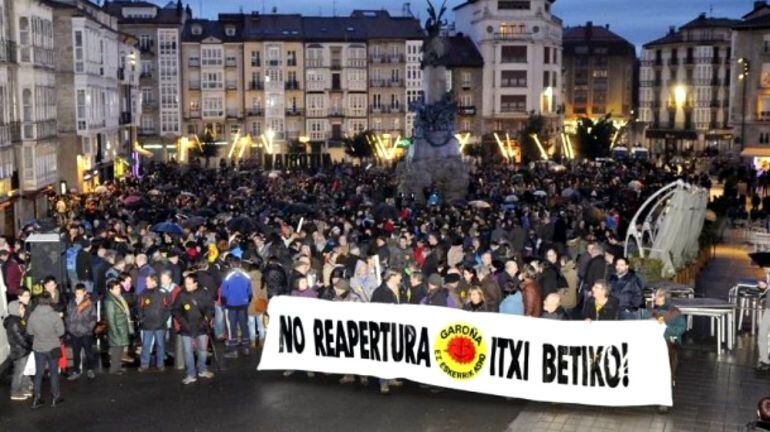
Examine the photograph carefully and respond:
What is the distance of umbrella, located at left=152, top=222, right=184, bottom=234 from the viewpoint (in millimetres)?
25094

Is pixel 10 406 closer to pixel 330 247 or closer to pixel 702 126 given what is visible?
pixel 330 247

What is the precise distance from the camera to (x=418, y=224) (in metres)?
27.4

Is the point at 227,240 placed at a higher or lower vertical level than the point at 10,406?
higher

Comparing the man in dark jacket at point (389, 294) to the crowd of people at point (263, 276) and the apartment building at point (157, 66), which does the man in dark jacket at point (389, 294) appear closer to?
the crowd of people at point (263, 276)

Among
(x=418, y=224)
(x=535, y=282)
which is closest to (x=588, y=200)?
(x=418, y=224)

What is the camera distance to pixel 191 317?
15.3m

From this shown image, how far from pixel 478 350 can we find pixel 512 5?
277 feet

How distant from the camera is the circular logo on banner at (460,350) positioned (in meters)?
14.2

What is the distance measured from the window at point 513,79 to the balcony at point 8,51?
6175cm

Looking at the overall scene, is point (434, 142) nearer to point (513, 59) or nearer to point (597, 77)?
point (513, 59)

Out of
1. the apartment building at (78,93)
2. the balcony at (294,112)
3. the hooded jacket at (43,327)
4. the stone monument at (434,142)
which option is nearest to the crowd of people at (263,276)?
the hooded jacket at (43,327)

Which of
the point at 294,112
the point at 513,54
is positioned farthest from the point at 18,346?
the point at 513,54

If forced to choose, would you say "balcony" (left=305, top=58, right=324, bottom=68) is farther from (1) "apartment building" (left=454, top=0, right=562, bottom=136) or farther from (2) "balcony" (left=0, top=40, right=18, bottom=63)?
(2) "balcony" (left=0, top=40, right=18, bottom=63)

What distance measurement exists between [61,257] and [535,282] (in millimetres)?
9747
